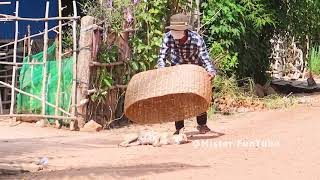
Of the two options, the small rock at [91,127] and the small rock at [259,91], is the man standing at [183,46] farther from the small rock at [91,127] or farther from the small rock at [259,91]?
the small rock at [259,91]

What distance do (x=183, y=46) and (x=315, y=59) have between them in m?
14.0

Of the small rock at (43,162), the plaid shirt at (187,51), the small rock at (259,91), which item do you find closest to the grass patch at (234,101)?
the small rock at (259,91)

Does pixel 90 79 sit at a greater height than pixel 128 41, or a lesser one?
lesser

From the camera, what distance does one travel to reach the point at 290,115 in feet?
31.3

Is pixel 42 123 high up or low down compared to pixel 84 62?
down

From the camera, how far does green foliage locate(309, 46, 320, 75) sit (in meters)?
Answer: 19.6

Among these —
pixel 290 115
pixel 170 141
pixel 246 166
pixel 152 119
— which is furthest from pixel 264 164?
pixel 290 115

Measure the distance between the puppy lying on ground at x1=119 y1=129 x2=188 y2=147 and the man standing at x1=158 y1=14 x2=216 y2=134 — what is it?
0.80 m

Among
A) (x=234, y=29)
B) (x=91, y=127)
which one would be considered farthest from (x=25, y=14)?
(x=91, y=127)

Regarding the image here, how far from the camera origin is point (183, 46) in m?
7.18

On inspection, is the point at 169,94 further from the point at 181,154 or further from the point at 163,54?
the point at 181,154

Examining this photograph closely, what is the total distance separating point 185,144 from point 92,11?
3.64 meters

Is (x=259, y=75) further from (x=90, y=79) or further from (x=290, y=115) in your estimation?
(x=90, y=79)

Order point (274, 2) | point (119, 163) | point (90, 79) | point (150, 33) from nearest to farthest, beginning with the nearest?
1. point (119, 163)
2. point (90, 79)
3. point (150, 33)
4. point (274, 2)
